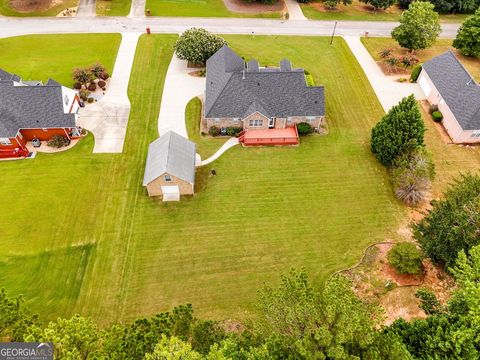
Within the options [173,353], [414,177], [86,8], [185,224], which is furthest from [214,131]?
[86,8]

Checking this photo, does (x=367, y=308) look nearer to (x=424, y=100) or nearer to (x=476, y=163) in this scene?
(x=476, y=163)

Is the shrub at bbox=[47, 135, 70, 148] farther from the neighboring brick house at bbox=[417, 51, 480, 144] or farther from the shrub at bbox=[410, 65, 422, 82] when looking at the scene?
the shrub at bbox=[410, 65, 422, 82]

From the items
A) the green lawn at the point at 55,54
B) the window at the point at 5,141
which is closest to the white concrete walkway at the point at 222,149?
the window at the point at 5,141

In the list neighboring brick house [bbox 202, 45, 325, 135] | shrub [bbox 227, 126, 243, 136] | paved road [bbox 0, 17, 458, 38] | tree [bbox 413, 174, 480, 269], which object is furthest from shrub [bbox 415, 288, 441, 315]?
paved road [bbox 0, 17, 458, 38]

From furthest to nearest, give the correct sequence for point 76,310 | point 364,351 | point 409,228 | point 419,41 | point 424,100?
point 419,41 → point 424,100 → point 409,228 → point 76,310 → point 364,351

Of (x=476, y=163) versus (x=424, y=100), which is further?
(x=424, y=100)

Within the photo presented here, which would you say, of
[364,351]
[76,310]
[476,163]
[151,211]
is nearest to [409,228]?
[476,163]

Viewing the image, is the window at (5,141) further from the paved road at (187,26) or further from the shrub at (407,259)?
the shrub at (407,259)
